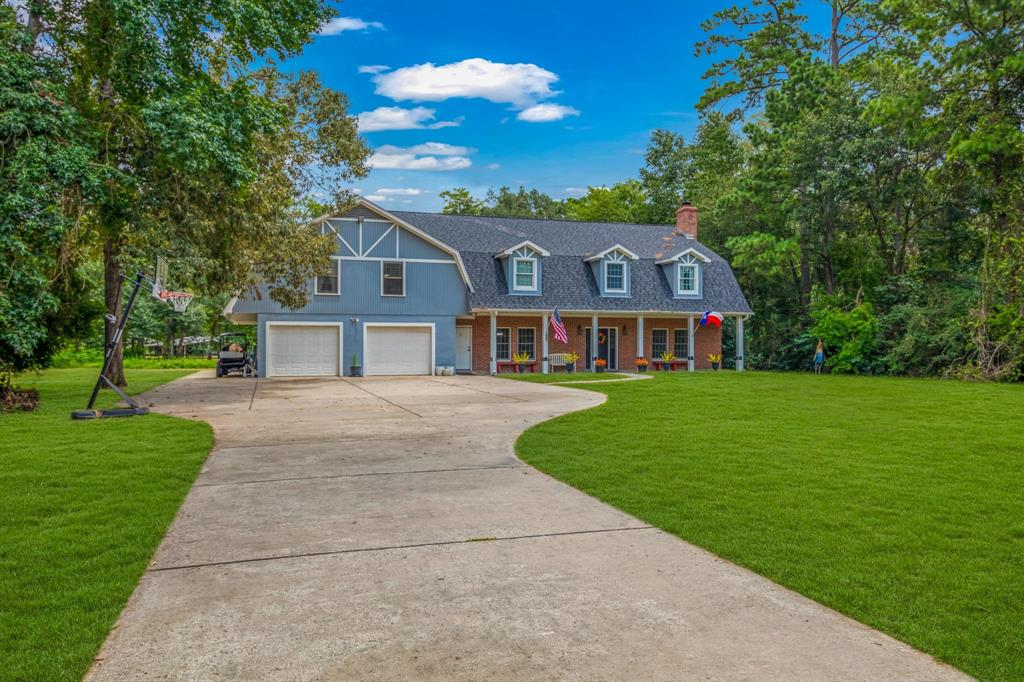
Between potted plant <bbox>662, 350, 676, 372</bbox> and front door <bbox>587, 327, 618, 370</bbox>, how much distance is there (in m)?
2.01

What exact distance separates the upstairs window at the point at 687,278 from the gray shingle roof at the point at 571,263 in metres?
0.48

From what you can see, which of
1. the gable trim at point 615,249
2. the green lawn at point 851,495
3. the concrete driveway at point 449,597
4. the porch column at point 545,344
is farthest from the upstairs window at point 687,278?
the concrete driveway at point 449,597

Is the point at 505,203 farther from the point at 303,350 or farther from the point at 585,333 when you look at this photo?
the point at 303,350

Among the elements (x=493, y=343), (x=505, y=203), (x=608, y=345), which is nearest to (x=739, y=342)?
(x=608, y=345)

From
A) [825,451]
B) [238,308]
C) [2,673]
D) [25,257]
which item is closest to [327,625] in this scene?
[2,673]

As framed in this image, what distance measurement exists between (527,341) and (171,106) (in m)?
18.0

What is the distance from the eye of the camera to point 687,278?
97.1 feet

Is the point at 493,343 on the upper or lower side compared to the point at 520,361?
upper

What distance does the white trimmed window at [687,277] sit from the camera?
29375 millimetres

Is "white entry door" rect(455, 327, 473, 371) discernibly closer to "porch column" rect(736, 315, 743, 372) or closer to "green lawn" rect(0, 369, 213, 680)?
"porch column" rect(736, 315, 743, 372)

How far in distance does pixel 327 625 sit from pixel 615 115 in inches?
1177

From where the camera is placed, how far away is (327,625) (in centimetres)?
351

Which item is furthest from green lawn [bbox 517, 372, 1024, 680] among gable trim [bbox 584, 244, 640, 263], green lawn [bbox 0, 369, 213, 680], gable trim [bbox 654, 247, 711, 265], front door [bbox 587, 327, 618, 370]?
gable trim [bbox 654, 247, 711, 265]

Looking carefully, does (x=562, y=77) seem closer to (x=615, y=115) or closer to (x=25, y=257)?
(x=615, y=115)
